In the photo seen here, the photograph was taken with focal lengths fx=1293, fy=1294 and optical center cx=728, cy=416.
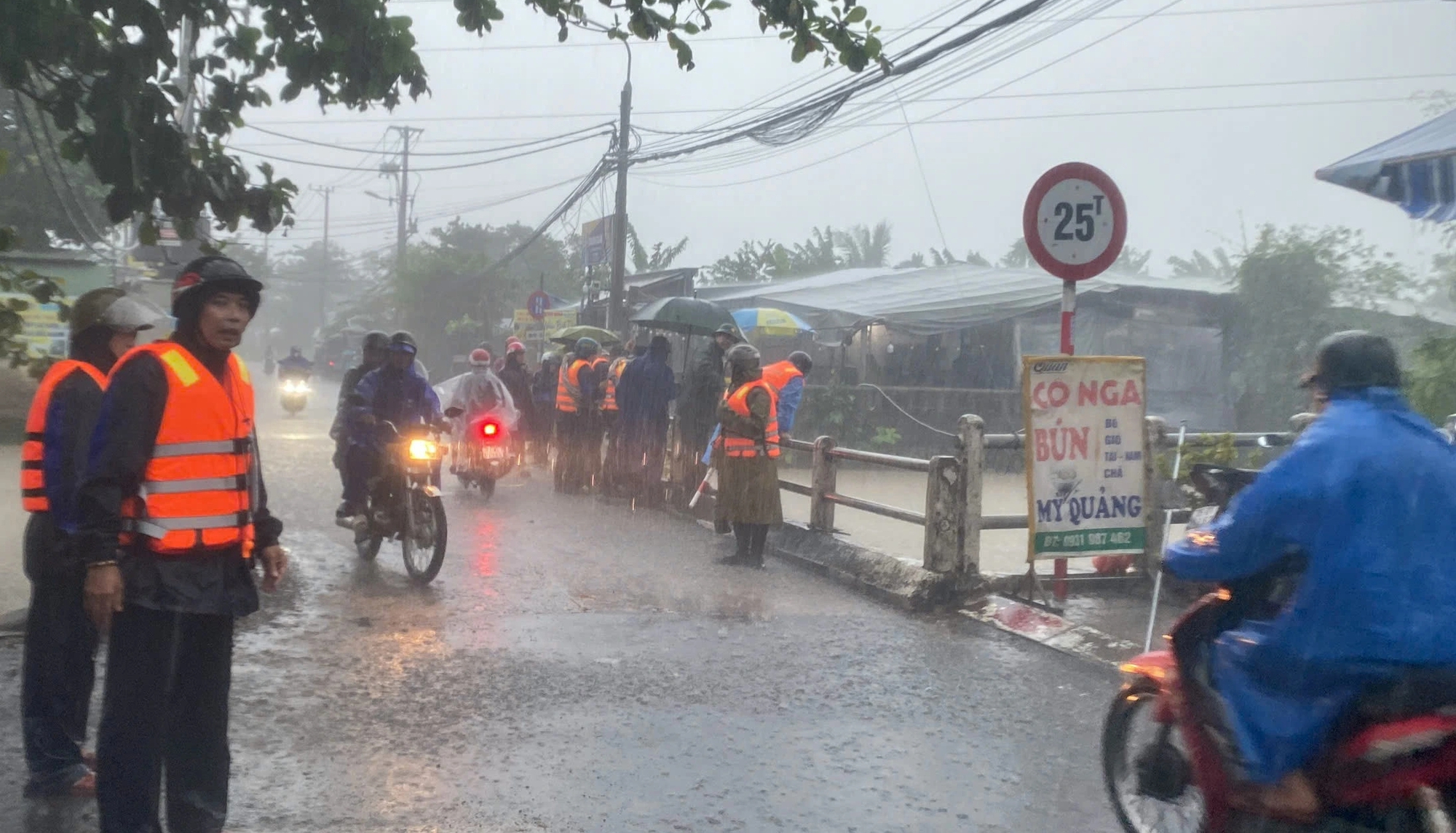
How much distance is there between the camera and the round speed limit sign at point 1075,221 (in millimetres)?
7805

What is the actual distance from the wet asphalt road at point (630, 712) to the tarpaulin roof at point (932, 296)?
11.9 m

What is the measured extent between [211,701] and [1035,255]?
18.5 feet

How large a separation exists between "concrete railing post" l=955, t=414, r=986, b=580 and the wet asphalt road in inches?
25.6

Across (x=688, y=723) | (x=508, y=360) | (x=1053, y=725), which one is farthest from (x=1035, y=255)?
(x=508, y=360)

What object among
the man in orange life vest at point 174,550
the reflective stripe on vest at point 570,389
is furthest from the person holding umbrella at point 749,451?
the man in orange life vest at point 174,550

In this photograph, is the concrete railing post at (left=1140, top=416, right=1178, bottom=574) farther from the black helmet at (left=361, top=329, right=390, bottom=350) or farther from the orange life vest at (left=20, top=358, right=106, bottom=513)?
the orange life vest at (left=20, top=358, right=106, bottom=513)

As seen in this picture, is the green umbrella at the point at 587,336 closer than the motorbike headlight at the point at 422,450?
No

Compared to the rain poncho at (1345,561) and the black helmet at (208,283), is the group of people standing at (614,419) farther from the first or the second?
the rain poncho at (1345,561)

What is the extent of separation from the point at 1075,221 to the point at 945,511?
79.8 inches

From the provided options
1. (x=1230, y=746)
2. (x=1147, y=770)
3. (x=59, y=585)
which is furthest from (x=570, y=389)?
(x=1230, y=746)

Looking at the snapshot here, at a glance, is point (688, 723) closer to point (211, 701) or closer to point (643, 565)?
point (211, 701)

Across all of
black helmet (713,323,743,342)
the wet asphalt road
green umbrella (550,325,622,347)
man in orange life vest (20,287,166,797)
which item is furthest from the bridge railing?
green umbrella (550,325,622,347)

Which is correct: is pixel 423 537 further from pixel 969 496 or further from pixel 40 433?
pixel 40 433

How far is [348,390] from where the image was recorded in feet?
31.9
